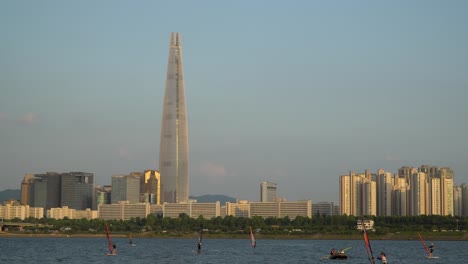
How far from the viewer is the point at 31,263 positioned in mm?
116250

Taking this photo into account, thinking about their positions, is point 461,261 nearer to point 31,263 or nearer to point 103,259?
point 103,259

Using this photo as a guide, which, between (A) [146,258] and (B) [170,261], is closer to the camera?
(B) [170,261]

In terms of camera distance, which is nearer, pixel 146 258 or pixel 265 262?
pixel 265 262

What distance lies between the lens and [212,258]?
127375 mm

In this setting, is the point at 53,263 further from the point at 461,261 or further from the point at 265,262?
the point at 461,261

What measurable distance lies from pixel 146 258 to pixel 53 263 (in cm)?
1533

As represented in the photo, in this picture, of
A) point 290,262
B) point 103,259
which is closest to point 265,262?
point 290,262

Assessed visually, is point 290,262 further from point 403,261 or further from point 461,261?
point 461,261

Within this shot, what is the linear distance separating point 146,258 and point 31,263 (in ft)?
55.5

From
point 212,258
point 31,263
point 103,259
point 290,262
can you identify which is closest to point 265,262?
point 290,262

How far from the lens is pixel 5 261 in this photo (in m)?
120

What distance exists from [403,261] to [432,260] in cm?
631

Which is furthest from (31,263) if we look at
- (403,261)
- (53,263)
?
(403,261)

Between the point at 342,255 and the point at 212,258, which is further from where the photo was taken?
the point at 212,258
